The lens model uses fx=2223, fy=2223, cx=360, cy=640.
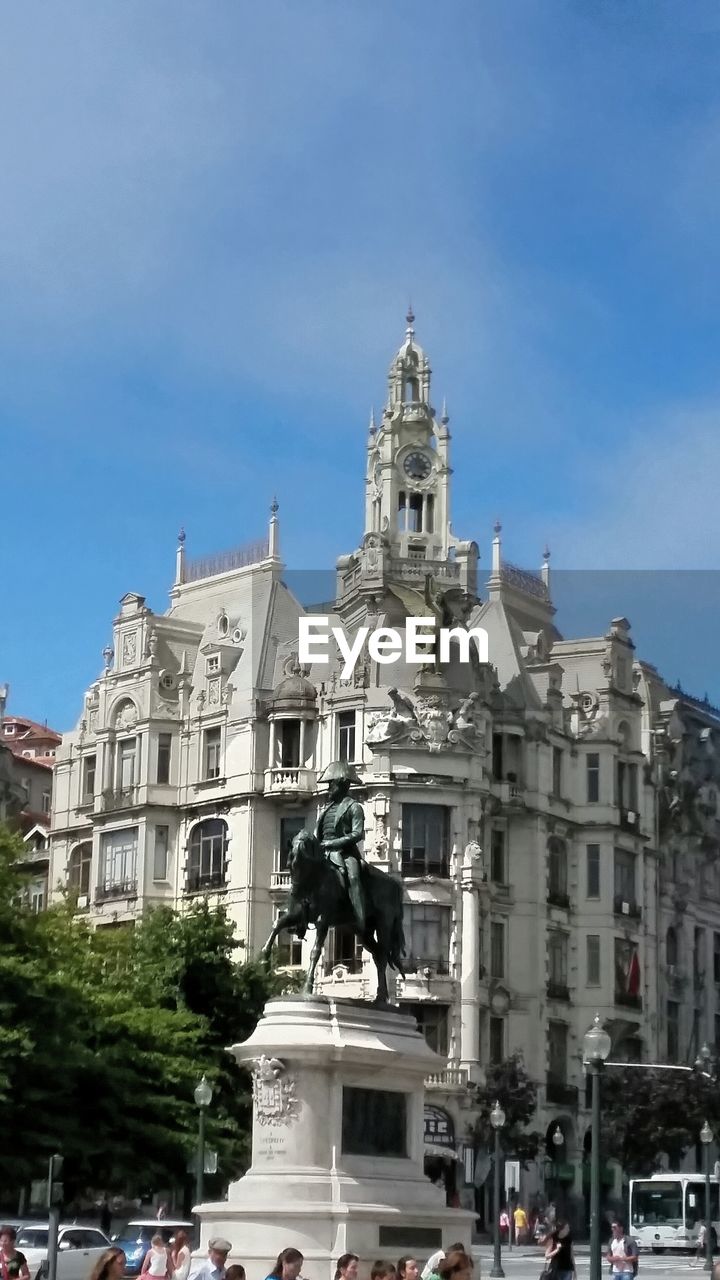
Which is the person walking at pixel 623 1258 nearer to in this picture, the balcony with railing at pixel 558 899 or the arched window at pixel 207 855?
the arched window at pixel 207 855

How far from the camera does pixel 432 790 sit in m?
79.2

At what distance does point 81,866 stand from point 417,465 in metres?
20.8

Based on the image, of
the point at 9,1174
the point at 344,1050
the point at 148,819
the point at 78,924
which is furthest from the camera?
the point at 148,819

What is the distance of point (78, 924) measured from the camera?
217 ft

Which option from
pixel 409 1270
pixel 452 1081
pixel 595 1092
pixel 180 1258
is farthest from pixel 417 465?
pixel 409 1270

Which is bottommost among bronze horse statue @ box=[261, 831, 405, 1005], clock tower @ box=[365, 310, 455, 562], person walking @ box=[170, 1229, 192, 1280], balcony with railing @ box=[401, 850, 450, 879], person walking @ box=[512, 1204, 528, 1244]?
person walking @ box=[512, 1204, 528, 1244]

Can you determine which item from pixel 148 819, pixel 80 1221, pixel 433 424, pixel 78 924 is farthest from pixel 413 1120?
pixel 433 424

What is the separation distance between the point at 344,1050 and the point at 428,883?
47.3m

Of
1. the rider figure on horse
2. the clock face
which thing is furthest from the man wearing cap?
the clock face

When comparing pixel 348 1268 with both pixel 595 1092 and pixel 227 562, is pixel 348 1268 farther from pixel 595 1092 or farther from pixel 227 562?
pixel 227 562

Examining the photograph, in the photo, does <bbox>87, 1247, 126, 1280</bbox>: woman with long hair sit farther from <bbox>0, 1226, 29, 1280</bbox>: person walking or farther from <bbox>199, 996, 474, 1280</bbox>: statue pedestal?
<bbox>199, 996, 474, 1280</bbox>: statue pedestal

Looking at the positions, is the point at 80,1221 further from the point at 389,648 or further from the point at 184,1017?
the point at 389,648

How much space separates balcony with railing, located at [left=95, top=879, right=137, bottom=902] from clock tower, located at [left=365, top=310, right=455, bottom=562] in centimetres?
1613

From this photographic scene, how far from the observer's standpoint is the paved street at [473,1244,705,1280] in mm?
53812
